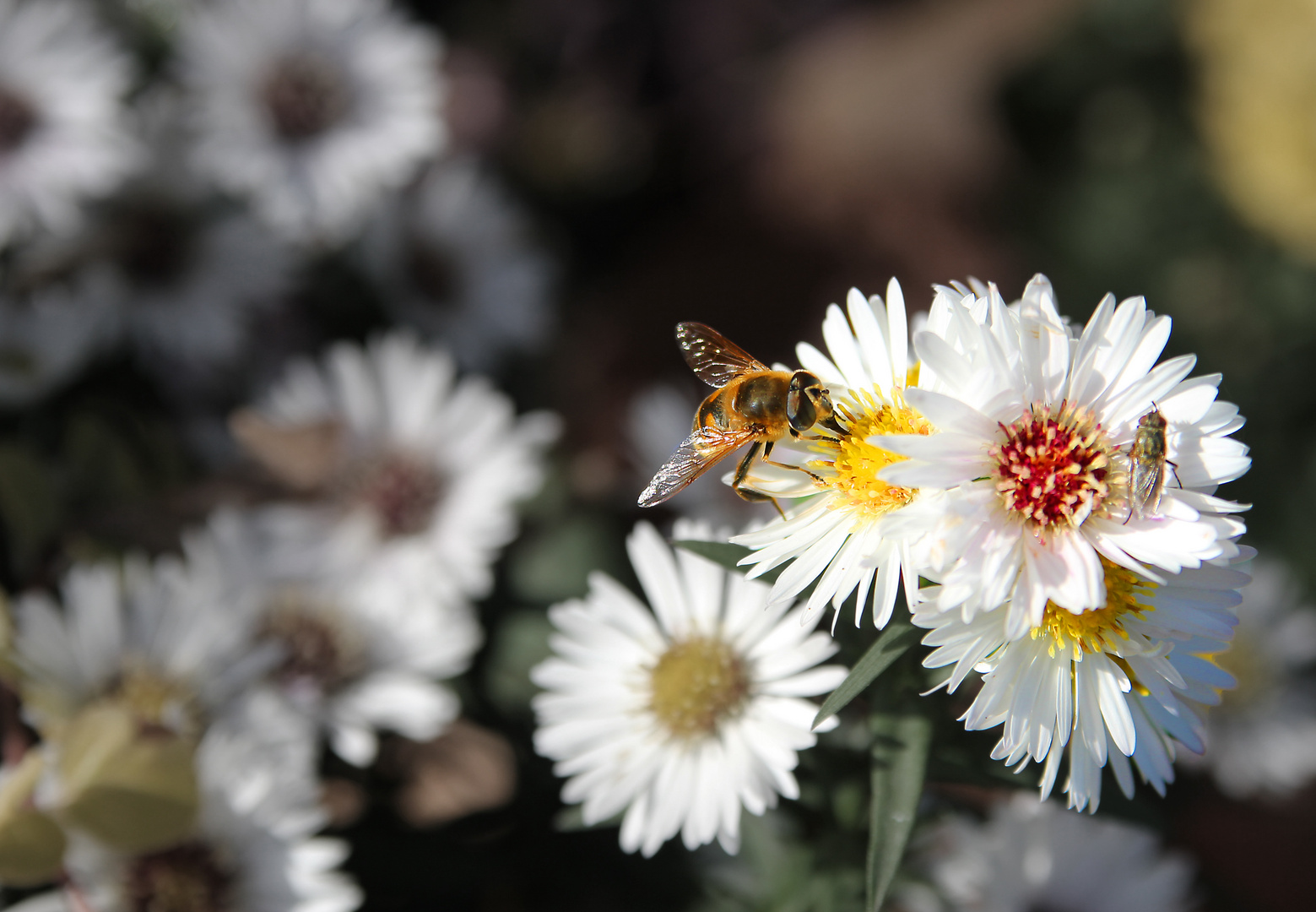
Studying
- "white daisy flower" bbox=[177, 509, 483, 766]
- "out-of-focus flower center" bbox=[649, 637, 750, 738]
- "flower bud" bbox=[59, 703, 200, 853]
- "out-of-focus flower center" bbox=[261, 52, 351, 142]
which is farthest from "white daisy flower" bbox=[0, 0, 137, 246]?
"out-of-focus flower center" bbox=[649, 637, 750, 738]

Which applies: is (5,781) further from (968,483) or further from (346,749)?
(968,483)

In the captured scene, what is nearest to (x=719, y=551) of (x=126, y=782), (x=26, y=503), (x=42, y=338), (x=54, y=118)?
(x=126, y=782)

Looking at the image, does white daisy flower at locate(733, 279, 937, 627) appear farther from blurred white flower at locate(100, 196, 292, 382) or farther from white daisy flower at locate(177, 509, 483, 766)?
blurred white flower at locate(100, 196, 292, 382)

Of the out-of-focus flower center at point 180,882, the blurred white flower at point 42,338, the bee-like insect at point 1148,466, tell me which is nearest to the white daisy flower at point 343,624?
the out-of-focus flower center at point 180,882

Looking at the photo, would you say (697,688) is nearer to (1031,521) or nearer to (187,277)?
(1031,521)

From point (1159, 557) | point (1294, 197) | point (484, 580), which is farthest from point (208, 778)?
point (1294, 197)

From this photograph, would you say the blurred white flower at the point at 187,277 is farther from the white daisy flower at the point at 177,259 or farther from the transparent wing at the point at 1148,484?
the transparent wing at the point at 1148,484
